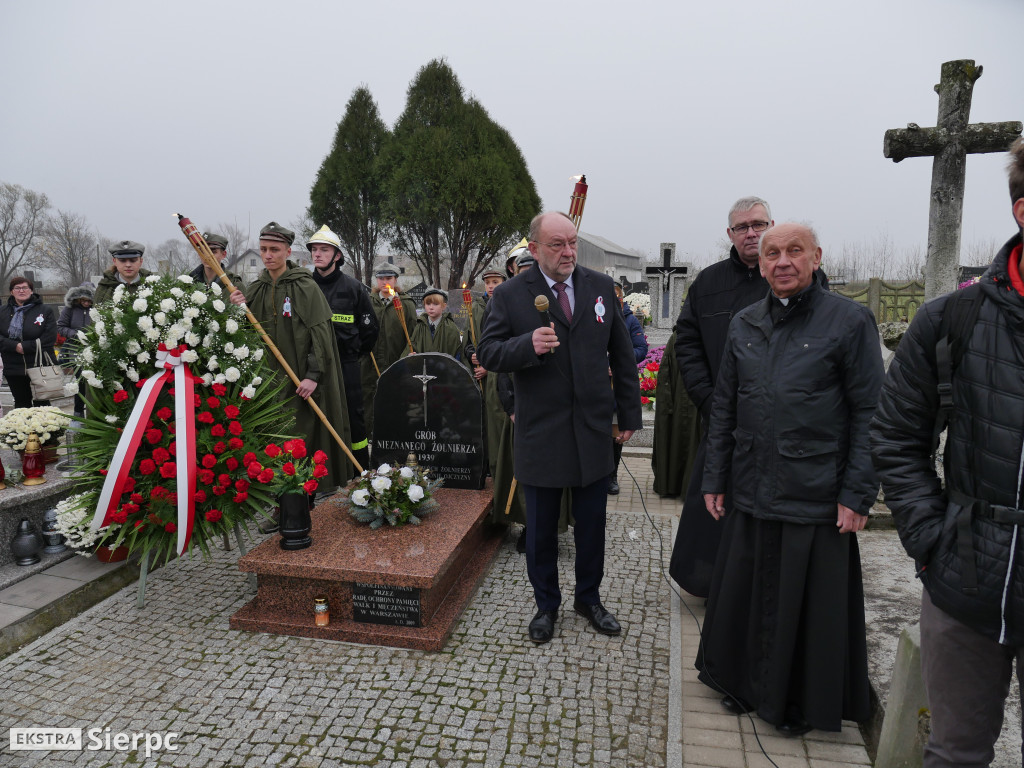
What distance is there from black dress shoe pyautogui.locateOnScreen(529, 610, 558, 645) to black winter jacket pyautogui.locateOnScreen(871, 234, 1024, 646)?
210 cm

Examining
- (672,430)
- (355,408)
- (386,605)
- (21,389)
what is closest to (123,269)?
(355,408)

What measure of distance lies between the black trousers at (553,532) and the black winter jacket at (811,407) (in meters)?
1.01

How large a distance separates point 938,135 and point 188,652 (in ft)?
18.7

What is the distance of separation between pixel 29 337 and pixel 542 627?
26.3 ft

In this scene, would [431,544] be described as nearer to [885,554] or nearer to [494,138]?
[885,554]

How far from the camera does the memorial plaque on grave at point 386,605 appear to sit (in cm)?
358

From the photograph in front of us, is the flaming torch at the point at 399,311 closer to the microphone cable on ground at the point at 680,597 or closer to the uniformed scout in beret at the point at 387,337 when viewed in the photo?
the uniformed scout in beret at the point at 387,337

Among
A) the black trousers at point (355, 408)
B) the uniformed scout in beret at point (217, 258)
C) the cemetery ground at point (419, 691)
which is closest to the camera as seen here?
the cemetery ground at point (419, 691)

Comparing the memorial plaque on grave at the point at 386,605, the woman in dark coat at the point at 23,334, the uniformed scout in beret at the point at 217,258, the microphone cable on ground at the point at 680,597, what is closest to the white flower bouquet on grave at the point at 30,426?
the uniformed scout in beret at the point at 217,258

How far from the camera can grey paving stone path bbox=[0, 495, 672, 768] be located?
272 cm

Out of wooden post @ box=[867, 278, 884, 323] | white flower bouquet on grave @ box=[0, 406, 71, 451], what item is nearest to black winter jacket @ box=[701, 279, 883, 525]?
white flower bouquet on grave @ box=[0, 406, 71, 451]

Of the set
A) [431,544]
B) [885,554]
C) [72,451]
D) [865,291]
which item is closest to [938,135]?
[885,554]

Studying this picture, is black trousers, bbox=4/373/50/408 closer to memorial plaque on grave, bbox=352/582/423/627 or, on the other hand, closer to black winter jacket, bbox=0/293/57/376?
black winter jacket, bbox=0/293/57/376

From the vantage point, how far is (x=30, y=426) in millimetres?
4711
